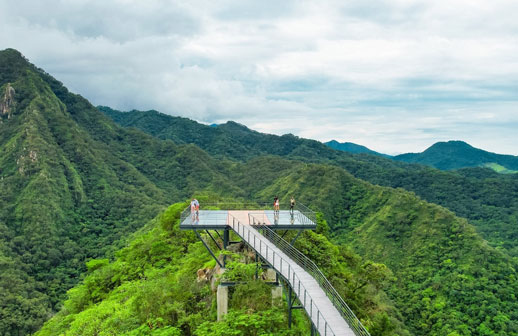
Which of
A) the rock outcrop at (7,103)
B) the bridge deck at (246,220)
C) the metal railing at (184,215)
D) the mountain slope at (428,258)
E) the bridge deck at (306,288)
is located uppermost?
the rock outcrop at (7,103)

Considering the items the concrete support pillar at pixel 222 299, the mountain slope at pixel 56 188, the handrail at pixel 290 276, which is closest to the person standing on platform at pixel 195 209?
the handrail at pixel 290 276

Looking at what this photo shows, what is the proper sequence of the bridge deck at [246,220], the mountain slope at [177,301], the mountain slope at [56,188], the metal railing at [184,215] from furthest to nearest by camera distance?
the mountain slope at [56,188] < the metal railing at [184,215] < the bridge deck at [246,220] < the mountain slope at [177,301]

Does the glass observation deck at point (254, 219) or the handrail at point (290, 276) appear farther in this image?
the glass observation deck at point (254, 219)

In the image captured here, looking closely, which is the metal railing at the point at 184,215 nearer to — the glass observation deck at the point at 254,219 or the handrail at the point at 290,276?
the glass observation deck at the point at 254,219

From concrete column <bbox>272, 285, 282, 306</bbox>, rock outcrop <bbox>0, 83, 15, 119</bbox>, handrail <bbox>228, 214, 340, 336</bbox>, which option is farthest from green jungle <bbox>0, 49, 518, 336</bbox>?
handrail <bbox>228, 214, 340, 336</bbox>

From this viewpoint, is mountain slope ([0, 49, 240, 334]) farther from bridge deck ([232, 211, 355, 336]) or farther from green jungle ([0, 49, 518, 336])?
bridge deck ([232, 211, 355, 336])

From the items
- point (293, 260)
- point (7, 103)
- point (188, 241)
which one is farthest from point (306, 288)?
point (7, 103)

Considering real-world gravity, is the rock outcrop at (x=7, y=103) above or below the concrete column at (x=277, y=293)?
above

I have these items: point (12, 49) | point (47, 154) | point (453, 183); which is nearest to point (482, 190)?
point (453, 183)
